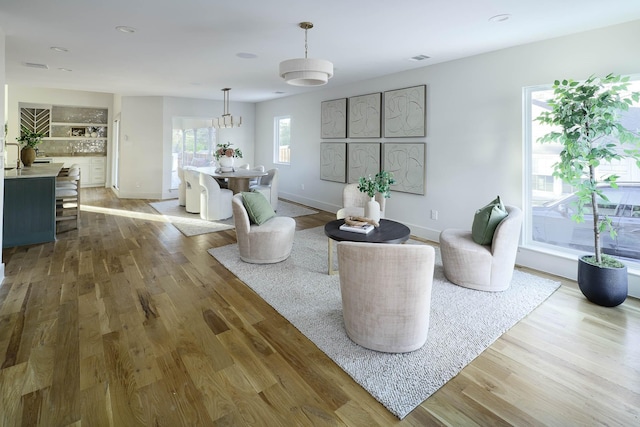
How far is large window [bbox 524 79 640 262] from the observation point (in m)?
3.32

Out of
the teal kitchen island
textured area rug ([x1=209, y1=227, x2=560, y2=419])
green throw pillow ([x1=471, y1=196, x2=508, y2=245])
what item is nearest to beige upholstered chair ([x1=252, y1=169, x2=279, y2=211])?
textured area rug ([x1=209, y1=227, x2=560, y2=419])

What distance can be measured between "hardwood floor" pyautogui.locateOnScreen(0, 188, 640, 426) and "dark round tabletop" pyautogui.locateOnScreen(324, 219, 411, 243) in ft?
3.03

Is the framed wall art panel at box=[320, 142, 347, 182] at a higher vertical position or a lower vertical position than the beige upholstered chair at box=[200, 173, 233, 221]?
higher

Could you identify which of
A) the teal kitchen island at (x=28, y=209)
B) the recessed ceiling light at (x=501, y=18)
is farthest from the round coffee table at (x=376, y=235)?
the teal kitchen island at (x=28, y=209)

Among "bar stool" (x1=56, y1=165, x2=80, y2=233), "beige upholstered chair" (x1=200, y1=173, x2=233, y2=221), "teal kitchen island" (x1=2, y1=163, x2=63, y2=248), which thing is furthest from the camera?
"beige upholstered chair" (x1=200, y1=173, x2=233, y2=221)

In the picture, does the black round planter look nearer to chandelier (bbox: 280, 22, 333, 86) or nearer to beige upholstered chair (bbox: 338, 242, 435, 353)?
beige upholstered chair (bbox: 338, 242, 435, 353)

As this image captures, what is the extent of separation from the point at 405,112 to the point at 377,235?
111 inches

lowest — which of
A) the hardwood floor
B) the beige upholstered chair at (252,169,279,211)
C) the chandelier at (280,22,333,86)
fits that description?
the hardwood floor

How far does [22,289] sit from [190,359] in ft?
7.29

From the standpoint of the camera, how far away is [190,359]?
7.11ft

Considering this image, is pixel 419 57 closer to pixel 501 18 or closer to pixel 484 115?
pixel 484 115

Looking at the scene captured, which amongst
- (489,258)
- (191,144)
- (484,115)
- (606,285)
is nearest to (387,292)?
(489,258)

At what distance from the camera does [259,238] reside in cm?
379

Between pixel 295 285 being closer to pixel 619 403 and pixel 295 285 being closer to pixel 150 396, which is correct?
pixel 150 396
